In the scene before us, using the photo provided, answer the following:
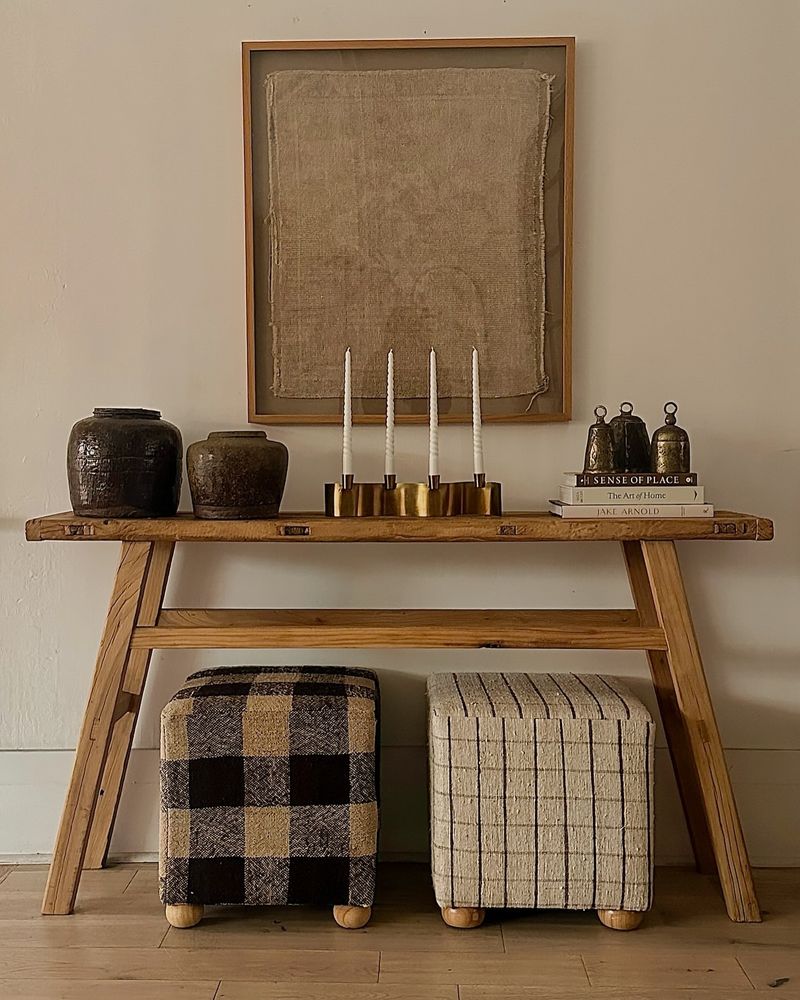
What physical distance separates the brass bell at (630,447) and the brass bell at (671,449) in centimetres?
3

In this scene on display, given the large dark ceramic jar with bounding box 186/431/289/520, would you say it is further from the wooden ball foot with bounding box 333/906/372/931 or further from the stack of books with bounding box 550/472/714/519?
the wooden ball foot with bounding box 333/906/372/931

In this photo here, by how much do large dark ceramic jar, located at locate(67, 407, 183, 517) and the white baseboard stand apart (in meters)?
0.61

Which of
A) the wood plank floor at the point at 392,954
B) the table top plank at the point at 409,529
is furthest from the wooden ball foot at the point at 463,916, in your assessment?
the table top plank at the point at 409,529

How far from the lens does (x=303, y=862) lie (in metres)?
1.90

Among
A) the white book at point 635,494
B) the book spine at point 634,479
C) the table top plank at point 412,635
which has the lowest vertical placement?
the table top plank at point 412,635

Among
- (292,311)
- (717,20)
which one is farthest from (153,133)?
(717,20)

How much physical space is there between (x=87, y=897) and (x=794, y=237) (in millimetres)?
1955

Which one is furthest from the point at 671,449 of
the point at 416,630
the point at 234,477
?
the point at 234,477

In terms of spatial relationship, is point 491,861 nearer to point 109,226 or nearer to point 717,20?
point 109,226

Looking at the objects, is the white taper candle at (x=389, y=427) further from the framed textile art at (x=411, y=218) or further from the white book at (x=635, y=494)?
the white book at (x=635, y=494)

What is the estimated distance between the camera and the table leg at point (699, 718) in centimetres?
194

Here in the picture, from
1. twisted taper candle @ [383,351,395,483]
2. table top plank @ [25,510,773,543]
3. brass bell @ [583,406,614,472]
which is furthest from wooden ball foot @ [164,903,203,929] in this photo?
brass bell @ [583,406,614,472]

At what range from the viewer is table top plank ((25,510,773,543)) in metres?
1.88

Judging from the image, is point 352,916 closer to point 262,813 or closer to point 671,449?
point 262,813
